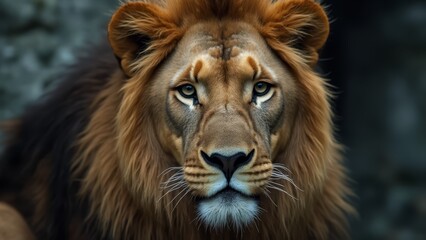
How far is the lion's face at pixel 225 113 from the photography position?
417cm

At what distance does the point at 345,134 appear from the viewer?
8.77m

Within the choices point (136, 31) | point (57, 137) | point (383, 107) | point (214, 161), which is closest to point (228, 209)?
point (214, 161)

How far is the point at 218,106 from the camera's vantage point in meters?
4.28

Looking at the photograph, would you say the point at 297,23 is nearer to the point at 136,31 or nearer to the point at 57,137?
the point at 136,31

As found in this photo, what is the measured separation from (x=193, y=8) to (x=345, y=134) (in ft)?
14.5

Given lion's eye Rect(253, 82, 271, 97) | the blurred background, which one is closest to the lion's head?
lion's eye Rect(253, 82, 271, 97)

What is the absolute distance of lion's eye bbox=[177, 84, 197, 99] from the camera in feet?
14.4

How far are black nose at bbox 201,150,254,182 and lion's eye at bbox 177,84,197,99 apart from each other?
0.30 m

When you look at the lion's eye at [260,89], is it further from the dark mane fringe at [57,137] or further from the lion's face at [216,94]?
the dark mane fringe at [57,137]

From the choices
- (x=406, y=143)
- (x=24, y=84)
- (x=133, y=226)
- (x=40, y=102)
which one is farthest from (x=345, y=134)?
(x=133, y=226)

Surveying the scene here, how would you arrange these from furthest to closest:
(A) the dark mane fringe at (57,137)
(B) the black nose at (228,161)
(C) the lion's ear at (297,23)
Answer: (A) the dark mane fringe at (57,137)
(C) the lion's ear at (297,23)
(B) the black nose at (228,161)

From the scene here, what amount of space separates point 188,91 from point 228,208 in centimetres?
49

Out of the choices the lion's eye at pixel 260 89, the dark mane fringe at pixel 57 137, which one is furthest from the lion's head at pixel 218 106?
the dark mane fringe at pixel 57 137

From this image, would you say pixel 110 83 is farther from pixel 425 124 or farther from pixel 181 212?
pixel 425 124
